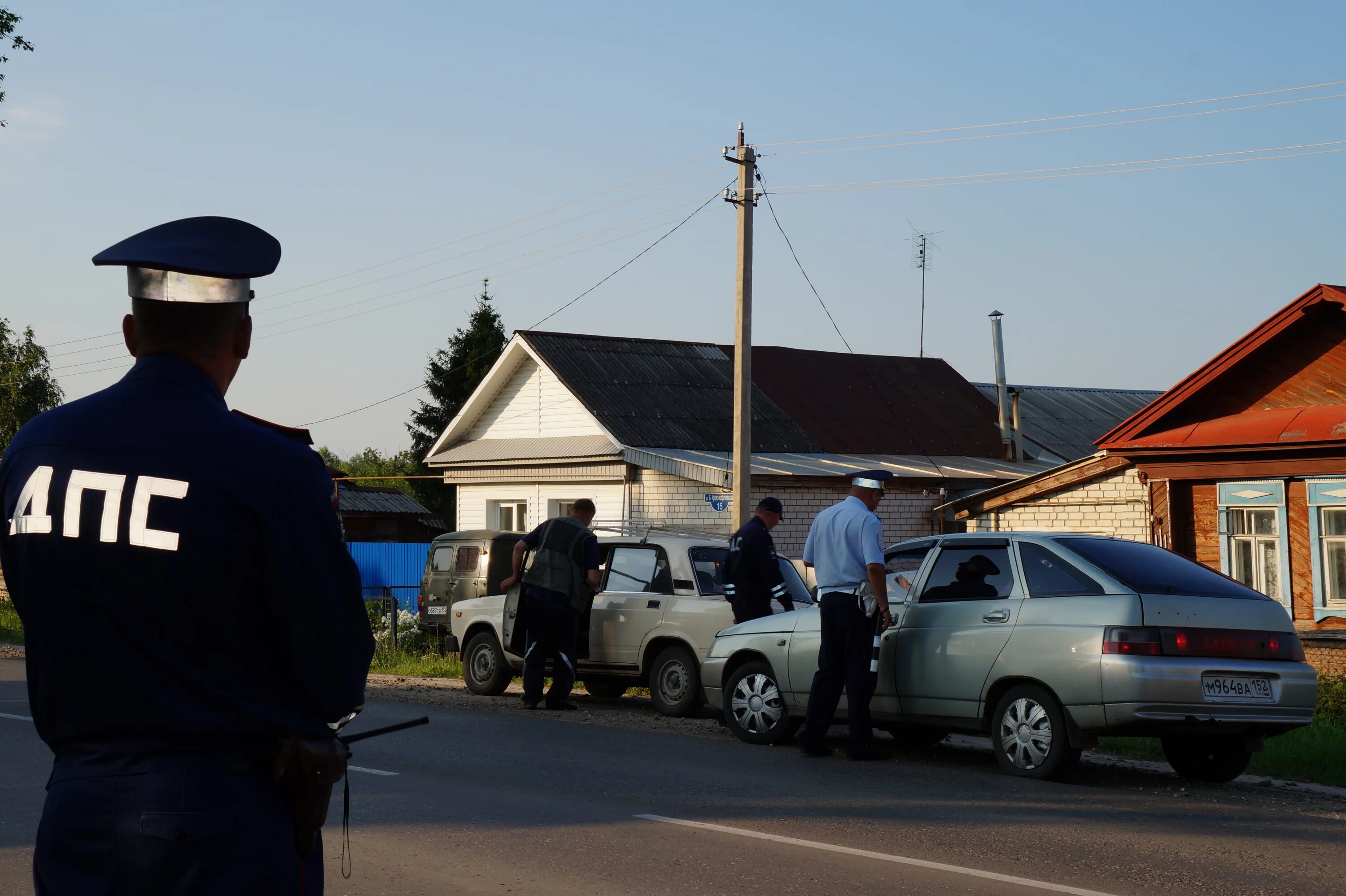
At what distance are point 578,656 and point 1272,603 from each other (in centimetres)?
699

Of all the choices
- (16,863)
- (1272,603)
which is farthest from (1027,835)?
(16,863)

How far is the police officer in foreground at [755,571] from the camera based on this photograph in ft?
41.4

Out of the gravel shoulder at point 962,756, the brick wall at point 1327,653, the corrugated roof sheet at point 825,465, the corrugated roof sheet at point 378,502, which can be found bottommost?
the gravel shoulder at point 962,756

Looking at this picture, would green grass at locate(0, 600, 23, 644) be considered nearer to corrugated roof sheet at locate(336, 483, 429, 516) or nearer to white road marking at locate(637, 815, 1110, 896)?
corrugated roof sheet at locate(336, 483, 429, 516)

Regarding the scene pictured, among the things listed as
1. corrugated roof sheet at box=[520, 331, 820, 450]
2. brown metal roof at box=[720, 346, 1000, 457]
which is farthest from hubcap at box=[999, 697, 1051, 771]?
brown metal roof at box=[720, 346, 1000, 457]

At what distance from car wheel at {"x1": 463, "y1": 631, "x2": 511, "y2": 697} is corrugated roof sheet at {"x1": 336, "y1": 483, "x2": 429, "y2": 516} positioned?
31.9 metres

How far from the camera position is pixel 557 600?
13562 mm

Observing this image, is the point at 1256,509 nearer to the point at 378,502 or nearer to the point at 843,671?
the point at 843,671

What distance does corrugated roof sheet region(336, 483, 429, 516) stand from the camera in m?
47.5

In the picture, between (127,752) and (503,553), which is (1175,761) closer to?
Result: (127,752)

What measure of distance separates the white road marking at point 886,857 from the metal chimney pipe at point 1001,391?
24425mm

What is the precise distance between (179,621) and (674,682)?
11333 millimetres

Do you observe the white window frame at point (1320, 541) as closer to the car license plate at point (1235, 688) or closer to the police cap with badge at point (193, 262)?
the car license plate at point (1235, 688)

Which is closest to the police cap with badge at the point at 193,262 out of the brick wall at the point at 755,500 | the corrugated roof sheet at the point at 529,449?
the brick wall at the point at 755,500
